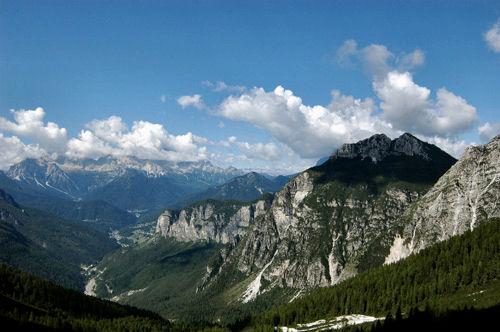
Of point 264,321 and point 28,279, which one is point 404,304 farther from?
point 28,279

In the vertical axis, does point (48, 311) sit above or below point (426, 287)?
below

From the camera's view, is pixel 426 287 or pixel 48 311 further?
pixel 48 311

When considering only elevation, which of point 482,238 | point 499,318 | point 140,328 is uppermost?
point 482,238

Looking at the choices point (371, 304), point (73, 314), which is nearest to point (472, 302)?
point (371, 304)

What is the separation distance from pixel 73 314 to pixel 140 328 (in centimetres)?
4507

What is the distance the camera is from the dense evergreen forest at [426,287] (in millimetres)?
130125

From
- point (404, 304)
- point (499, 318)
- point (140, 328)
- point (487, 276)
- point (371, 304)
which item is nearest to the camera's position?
point (499, 318)

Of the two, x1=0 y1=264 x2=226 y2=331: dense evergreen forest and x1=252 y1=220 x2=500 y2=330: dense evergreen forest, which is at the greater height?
x1=252 y1=220 x2=500 y2=330: dense evergreen forest

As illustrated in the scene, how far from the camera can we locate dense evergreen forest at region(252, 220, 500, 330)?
427 feet

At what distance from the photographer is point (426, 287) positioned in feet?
485

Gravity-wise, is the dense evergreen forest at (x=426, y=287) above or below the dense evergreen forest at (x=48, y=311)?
above

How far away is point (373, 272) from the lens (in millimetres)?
196125

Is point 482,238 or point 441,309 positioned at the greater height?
point 482,238

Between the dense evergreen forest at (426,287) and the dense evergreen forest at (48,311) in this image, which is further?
the dense evergreen forest at (48,311)
